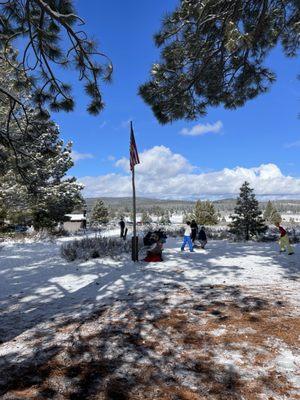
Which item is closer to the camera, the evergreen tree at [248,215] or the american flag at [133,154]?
the american flag at [133,154]

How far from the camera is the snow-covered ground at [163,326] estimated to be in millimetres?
3412

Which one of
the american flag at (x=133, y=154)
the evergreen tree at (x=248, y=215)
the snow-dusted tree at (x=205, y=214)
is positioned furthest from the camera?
the snow-dusted tree at (x=205, y=214)

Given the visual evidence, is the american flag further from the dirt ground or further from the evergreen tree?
the evergreen tree

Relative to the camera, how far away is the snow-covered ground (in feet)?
11.2

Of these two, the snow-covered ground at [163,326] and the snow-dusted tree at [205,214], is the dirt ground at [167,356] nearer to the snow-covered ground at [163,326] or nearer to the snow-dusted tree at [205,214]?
the snow-covered ground at [163,326]

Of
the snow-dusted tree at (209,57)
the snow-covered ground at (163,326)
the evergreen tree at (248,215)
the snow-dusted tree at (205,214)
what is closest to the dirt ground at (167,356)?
the snow-covered ground at (163,326)

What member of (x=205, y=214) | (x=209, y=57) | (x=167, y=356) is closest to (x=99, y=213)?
(x=205, y=214)

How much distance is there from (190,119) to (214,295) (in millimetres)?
4934

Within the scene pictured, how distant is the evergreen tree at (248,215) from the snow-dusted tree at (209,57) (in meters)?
21.9

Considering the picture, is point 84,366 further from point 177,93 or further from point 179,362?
point 177,93

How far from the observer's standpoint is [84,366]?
12.2 feet

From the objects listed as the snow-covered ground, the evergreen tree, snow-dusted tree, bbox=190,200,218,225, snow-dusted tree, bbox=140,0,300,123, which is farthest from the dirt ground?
snow-dusted tree, bbox=190,200,218,225

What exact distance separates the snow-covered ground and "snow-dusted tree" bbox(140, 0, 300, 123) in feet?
15.0

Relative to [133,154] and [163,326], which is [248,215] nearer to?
[133,154]
